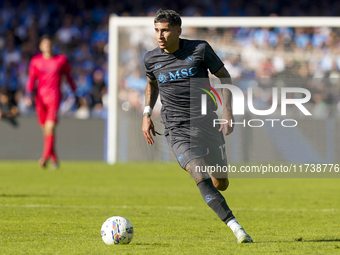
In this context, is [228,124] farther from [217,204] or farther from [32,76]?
[32,76]

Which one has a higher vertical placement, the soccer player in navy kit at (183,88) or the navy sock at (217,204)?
the soccer player in navy kit at (183,88)

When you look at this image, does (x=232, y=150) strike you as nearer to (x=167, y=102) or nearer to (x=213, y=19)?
(x=213, y=19)

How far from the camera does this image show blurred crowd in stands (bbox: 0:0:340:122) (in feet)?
52.4

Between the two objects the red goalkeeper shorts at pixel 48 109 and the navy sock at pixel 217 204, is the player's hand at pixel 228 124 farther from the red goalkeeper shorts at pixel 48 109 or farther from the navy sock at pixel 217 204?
the red goalkeeper shorts at pixel 48 109

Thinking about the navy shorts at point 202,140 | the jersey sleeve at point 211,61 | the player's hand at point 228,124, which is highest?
the jersey sleeve at point 211,61

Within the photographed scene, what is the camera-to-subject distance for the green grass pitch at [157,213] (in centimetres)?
536

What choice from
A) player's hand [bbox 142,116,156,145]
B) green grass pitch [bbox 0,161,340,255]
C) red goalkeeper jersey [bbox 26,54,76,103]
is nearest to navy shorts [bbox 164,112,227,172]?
player's hand [bbox 142,116,156,145]

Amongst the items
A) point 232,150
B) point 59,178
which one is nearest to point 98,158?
point 232,150

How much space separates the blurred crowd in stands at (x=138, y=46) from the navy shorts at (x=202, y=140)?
9.57 metres

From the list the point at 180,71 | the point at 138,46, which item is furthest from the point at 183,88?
the point at 138,46

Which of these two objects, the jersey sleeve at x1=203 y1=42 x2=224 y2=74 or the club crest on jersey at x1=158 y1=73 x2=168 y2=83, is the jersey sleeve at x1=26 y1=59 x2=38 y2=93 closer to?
the club crest on jersey at x1=158 y1=73 x2=168 y2=83

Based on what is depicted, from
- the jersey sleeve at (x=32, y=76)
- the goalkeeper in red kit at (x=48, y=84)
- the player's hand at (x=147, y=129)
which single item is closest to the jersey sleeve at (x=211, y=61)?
the player's hand at (x=147, y=129)

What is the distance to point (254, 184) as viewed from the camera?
12523 millimetres

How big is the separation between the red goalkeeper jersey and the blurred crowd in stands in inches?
49.5
